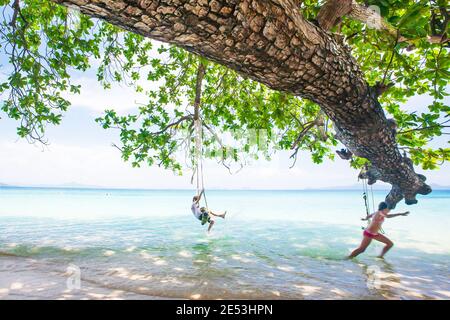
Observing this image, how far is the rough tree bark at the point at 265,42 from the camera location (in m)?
1.41

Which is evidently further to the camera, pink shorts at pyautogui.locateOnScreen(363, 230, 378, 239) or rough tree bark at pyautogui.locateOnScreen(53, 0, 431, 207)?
Result: pink shorts at pyautogui.locateOnScreen(363, 230, 378, 239)

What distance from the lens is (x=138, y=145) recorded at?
18.3 feet

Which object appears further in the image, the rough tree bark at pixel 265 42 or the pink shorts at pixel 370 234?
the pink shorts at pixel 370 234

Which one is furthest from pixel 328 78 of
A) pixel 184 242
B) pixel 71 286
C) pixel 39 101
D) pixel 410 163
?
pixel 184 242

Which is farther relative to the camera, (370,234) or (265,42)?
(370,234)

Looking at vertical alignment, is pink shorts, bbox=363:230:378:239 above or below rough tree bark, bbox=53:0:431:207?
below

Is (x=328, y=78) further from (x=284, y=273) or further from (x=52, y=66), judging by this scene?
(x=52, y=66)

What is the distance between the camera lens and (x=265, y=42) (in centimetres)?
177

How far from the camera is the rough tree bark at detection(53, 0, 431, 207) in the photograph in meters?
1.41

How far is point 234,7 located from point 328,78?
4.12 ft

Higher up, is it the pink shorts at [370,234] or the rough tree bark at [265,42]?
the rough tree bark at [265,42]

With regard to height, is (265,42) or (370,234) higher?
(265,42)

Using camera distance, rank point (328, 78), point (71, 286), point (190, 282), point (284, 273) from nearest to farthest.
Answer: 1. point (328, 78)
2. point (71, 286)
3. point (190, 282)
4. point (284, 273)

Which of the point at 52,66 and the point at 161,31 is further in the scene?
the point at 52,66
